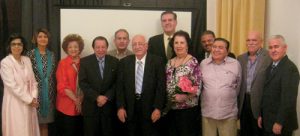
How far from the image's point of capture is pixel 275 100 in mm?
2850

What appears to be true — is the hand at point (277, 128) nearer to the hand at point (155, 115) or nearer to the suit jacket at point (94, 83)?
the hand at point (155, 115)

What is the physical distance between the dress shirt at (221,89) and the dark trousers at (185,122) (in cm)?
12

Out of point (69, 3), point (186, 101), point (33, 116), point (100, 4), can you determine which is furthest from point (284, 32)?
point (33, 116)

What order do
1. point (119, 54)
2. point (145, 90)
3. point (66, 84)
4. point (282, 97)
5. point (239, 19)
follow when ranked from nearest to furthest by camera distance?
point (282, 97) < point (145, 90) < point (66, 84) < point (119, 54) < point (239, 19)

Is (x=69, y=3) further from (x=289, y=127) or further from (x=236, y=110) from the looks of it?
(x=289, y=127)

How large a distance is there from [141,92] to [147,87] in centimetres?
8

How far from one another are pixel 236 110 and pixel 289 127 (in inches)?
20.3

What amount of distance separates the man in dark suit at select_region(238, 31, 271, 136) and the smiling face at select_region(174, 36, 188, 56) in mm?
638

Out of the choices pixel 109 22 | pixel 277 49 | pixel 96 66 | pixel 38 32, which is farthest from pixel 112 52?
pixel 277 49

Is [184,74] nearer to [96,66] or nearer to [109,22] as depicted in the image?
[96,66]

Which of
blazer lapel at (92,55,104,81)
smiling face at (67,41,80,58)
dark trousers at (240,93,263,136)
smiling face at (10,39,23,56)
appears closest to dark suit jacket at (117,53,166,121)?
blazer lapel at (92,55,104,81)

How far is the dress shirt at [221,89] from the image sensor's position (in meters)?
3.07

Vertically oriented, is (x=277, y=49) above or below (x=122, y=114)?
above

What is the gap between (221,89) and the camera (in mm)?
3062
